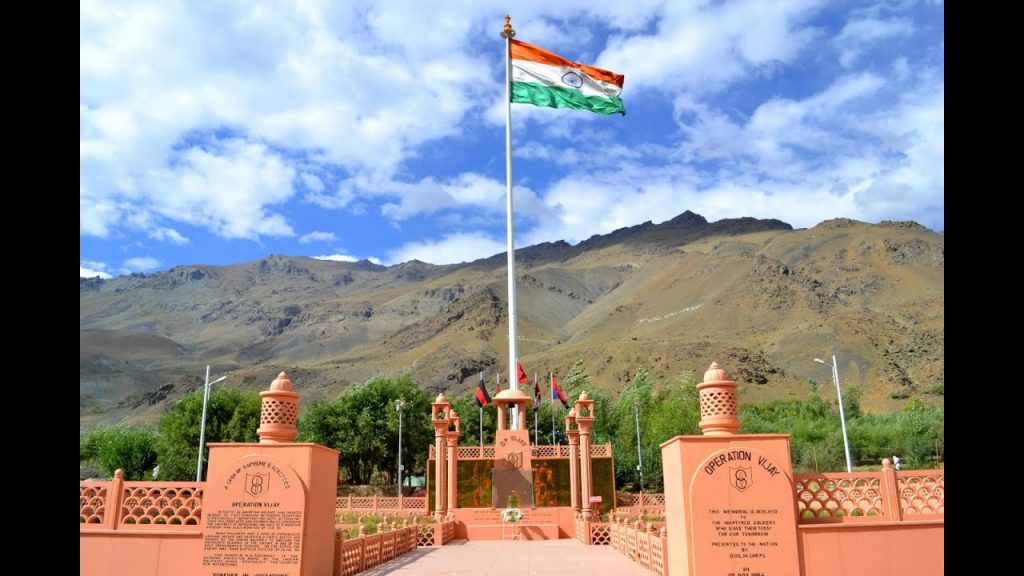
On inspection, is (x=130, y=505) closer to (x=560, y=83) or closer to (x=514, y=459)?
(x=514, y=459)

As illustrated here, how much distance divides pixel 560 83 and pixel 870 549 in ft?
63.6

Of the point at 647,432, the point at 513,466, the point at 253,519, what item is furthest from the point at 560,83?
the point at 647,432

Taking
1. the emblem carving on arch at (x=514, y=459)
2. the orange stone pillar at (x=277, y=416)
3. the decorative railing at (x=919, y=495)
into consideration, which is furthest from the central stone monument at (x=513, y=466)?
the decorative railing at (x=919, y=495)

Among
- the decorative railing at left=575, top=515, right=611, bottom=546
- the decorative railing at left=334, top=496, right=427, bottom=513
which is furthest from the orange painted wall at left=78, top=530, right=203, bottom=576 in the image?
the decorative railing at left=334, top=496, right=427, bottom=513

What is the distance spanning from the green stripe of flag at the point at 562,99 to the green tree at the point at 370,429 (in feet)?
93.9

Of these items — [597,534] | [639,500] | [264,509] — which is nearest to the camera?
[264,509]

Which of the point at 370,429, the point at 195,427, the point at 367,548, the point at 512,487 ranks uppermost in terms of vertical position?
the point at 195,427

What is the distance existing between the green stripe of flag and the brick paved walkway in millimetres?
14798

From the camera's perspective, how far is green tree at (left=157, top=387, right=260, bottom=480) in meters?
44.6

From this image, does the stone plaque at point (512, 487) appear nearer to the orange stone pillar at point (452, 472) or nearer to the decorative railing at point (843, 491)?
the orange stone pillar at point (452, 472)

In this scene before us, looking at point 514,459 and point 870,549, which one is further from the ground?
point 514,459

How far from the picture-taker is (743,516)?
924 centimetres

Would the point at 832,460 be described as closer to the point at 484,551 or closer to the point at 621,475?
the point at 621,475

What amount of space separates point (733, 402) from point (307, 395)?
120 m
